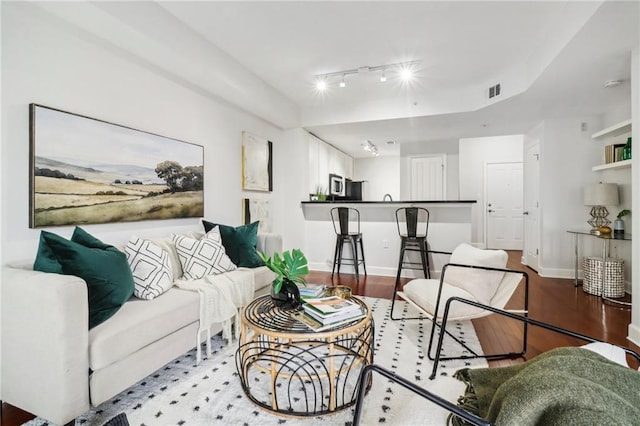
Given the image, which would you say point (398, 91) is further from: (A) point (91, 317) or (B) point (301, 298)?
(A) point (91, 317)

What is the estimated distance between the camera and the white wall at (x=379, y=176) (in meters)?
8.38

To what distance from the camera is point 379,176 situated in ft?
27.7

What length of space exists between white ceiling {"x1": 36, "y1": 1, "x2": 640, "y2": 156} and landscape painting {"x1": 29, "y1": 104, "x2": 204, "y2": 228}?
2.20 feet

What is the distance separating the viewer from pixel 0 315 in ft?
4.95

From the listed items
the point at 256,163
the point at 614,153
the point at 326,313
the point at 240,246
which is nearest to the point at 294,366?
the point at 326,313

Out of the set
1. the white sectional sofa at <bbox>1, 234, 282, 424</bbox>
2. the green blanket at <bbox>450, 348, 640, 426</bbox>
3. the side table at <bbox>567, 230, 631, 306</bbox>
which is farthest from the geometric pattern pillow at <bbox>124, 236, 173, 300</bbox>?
the side table at <bbox>567, 230, 631, 306</bbox>

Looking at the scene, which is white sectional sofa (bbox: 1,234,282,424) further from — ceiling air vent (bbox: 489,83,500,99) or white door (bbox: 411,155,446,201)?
white door (bbox: 411,155,446,201)

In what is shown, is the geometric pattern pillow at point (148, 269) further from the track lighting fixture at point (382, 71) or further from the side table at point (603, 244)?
the side table at point (603, 244)

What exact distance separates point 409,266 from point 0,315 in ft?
13.7

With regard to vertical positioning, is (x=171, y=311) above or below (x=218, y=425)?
above

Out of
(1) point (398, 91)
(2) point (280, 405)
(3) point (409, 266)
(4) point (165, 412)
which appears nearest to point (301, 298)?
(2) point (280, 405)

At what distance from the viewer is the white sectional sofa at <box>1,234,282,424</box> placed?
4.52 feet

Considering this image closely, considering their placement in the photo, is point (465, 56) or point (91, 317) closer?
point (91, 317)

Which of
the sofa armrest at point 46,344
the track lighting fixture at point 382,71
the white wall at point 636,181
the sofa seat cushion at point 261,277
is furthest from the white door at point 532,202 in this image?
the sofa armrest at point 46,344
